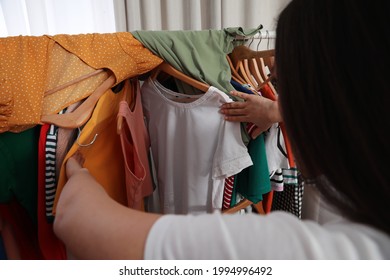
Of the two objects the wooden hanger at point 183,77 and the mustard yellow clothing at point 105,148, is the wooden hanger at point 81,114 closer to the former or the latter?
the mustard yellow clothing at point 105,148

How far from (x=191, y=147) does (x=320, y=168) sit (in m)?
0.40

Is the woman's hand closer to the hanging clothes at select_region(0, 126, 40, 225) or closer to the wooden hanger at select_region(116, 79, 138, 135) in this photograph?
the wooden hanger at select_region(116, 79, 138, 135)

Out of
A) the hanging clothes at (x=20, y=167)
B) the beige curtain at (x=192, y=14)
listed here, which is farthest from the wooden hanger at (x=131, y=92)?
the beige curtain at (x=192, y=14)

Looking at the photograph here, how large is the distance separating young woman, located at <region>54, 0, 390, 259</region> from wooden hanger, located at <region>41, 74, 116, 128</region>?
0.24 meters

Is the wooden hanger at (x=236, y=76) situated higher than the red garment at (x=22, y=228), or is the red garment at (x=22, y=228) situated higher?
the wooden hanger at (x=236, y=76)

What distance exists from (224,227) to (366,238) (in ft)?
0.60

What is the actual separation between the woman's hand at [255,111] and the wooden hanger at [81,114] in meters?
0.33

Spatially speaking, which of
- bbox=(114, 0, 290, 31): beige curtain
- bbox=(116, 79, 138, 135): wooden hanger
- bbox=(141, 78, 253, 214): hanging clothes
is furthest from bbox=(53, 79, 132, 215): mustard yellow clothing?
bbox=(114, 0, 290, 31): beige curtain

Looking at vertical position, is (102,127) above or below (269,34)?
below

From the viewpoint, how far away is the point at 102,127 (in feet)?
2.11

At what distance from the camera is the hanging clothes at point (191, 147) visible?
690mm
